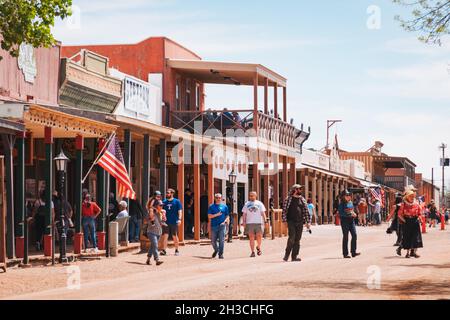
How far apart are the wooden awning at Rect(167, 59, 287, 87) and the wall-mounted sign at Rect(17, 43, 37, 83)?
465 inches

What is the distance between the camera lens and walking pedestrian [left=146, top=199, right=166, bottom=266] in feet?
79.2

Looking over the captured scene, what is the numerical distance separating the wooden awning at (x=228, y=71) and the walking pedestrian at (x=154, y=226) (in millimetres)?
14741

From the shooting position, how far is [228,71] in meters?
40.2

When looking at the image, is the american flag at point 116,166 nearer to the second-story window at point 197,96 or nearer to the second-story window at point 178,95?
the second-story window at point 178,95

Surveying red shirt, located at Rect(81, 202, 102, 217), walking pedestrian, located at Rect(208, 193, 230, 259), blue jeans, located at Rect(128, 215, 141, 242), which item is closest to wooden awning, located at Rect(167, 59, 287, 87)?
blue jeans, located at Rect(128, 215, 141, 242)

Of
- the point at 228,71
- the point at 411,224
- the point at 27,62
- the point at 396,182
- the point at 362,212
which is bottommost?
the point at 362,212

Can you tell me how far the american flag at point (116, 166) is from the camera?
25745mm

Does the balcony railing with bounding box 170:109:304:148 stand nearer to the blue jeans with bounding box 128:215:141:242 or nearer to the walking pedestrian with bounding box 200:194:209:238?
the walking pedestrian with bounding box 200:194:209:238

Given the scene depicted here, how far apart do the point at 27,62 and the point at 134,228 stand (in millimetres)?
5592

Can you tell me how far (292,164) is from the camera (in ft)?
154

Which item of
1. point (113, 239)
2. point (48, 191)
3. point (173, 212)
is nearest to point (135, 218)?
point (173, 212)

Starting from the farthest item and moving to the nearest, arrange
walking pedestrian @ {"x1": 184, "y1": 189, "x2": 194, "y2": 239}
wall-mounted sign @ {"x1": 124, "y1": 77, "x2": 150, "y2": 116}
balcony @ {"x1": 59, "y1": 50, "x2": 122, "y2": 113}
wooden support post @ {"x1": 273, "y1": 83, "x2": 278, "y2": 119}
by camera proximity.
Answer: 1. wooden support post @ {"x1": 273, "y1": 83, "x2": 278, "y2": 119}
2. walking pedestrian @ {"x1": 184, "y1": 189, "x2": 194, "y2": 239}
3. wall-mounted sign @ {"x1": 124, "y1": 77, "x2": 150, "y2": 116}
4. balcony @ {"x1": 59, "y1": 50, "x2": 122, "y2": 113}

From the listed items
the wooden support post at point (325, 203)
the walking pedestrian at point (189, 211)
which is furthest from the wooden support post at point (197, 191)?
the wooden support post at point (325, 203)

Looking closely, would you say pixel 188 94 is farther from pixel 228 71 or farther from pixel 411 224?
pixel 411 224
